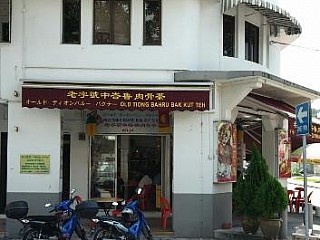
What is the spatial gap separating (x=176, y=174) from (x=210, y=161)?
94 centimetres

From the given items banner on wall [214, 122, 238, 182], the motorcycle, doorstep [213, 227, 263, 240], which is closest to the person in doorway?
banner on wall [214, 122, 238, 182]

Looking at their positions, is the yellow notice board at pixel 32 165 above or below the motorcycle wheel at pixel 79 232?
above

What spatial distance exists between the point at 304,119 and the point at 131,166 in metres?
8.73

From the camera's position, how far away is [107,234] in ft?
42.3

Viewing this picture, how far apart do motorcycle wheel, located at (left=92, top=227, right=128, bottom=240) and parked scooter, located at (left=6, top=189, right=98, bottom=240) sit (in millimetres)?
400

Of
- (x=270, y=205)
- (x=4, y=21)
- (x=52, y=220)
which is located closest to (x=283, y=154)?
(x=270, y=205)

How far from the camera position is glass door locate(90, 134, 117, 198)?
18172mm

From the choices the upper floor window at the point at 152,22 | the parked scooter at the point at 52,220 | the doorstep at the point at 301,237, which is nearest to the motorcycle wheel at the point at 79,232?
the parked scooter at the point at 52,220

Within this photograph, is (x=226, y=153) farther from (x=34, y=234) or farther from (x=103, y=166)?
(x=34, y=234)

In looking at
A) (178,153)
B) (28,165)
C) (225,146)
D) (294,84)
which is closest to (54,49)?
(28,165)

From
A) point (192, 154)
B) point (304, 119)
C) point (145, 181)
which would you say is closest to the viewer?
point (304, 119)

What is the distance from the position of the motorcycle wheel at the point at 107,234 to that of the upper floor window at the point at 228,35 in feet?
21.6

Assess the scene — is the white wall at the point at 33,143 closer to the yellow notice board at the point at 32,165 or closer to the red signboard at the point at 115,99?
the yellow notice board at the point at 32,165

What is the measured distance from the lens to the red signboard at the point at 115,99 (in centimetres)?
1440
